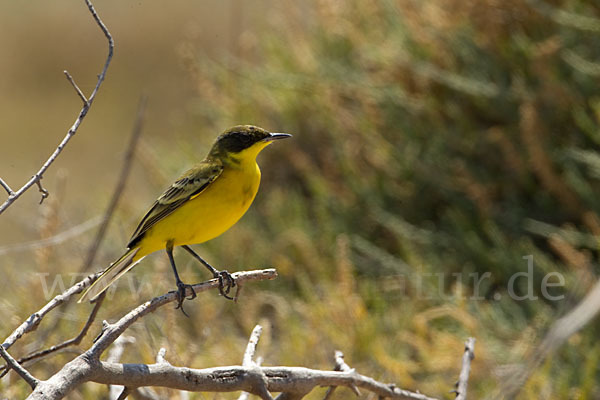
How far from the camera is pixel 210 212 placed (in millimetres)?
2822

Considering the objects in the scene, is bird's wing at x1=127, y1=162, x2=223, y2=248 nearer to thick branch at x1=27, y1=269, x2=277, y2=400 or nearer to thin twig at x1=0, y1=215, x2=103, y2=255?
thin twig at x1=0, y1=215, x2=103, y2=255

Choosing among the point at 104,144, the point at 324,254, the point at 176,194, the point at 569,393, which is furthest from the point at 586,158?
the point at 104,144

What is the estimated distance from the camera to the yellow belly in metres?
2.80

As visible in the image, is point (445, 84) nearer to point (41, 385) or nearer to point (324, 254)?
point (324, 254)

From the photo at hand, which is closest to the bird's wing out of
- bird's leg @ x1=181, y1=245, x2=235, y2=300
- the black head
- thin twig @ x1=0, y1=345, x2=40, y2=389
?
the black head

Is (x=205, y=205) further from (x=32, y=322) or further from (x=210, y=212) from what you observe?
(x=32, y=322)

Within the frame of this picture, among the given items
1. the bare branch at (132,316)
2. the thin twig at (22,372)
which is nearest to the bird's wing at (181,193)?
the bare branch at (132,316)

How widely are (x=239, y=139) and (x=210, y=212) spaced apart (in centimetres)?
58

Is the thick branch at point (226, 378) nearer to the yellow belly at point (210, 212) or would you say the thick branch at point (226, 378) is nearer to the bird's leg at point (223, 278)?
the bird's leg at point (223, 278)

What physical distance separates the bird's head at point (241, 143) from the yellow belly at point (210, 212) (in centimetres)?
11

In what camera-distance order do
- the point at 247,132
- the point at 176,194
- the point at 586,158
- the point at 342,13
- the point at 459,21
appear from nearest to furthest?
1. the point at 176,194
2. the point at 247,132
3. the point at 586,158
4. the point at 459,21
5. the point at 342,13

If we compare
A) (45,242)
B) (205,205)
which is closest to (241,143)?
(205,205)

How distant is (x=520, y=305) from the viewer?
16.2ft

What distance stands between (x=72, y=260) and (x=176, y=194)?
335 cm
